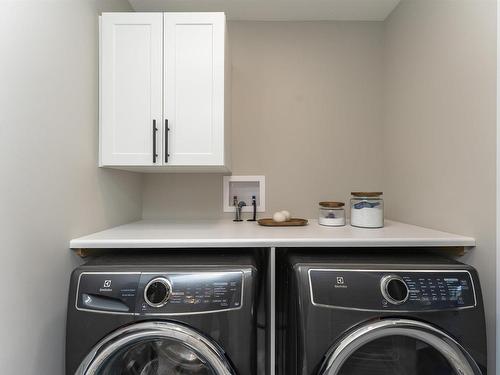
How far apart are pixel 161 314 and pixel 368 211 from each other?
3.60ft

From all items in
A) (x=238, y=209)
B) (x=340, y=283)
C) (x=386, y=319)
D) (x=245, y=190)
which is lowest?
(x=386, y=319)

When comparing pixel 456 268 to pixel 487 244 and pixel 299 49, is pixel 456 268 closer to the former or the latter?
pixel 487 244

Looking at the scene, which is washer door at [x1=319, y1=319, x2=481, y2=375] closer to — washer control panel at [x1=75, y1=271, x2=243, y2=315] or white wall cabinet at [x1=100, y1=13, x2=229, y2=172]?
washer control panel at [x1=75, y1=271, x2=243, y2=315]

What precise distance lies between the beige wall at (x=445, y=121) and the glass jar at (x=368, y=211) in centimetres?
25

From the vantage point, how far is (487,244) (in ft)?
3.35

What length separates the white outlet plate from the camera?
186 cm

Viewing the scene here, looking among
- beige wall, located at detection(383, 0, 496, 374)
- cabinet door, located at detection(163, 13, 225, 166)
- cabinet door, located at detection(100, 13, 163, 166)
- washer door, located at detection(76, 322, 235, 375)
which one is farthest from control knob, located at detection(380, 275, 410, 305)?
cabinet door, located at detection(100, 13, 163, 166)

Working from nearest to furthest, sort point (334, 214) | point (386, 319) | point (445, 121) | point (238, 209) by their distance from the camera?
point (386, 319)
point (445, 121)
point (334, 214)
point (238, 209)

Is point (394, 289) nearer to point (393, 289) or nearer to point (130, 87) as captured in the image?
point (393, 289)

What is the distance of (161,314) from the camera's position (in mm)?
920

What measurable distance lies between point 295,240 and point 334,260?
0.17 m

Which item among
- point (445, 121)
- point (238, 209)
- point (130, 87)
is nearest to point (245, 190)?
point (238, 209)

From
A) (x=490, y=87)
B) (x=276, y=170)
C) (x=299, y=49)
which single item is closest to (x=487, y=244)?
(x=490, y=87)

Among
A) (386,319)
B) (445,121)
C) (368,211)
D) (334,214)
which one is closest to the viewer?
(386,319)
